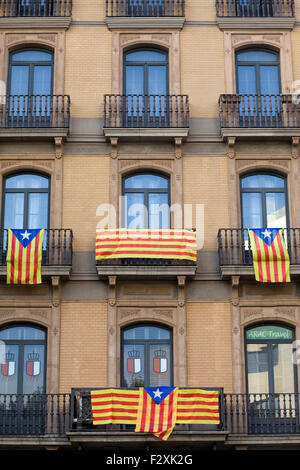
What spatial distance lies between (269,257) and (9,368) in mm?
8148

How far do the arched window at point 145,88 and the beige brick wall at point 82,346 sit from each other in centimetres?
603

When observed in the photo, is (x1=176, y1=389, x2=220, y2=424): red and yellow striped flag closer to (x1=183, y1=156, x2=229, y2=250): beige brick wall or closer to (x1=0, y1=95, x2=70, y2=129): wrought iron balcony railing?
(x1=183, y1=156, x2=229, y2=250): beige brick wall

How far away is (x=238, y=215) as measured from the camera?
86.0ft

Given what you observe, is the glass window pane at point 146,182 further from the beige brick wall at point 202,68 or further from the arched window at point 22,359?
the arched window at point 22,359

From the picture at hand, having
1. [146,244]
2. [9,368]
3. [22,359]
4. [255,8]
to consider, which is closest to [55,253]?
[146,244]

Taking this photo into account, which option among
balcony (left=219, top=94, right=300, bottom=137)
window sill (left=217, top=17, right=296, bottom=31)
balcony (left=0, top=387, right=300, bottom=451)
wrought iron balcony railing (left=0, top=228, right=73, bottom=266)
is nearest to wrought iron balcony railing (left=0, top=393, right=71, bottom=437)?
balcony (left=0, top=387, right=300, bottom=451)

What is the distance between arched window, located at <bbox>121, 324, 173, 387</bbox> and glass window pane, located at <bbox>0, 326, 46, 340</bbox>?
2459 millimetres

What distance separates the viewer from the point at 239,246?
83.7 ft

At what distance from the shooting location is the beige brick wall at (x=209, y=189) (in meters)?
26.0

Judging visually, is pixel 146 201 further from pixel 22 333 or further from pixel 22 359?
pixel 22 359

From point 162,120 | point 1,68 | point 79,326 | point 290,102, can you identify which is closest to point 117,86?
point 162,120

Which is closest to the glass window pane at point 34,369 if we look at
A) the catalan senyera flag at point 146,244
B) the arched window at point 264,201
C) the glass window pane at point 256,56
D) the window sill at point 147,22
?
the catalan senyera flag at point 146,244

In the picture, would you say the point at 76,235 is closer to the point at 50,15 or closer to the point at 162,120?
the point at 162,120
